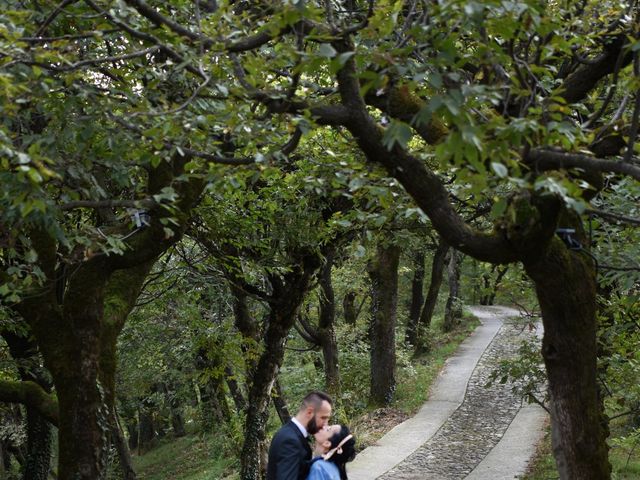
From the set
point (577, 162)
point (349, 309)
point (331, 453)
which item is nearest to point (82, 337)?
point (331, 453)

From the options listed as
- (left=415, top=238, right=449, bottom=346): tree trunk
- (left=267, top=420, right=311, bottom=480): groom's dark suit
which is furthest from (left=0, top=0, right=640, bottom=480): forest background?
(left=415, top=238, right=449, bottom=346): tree trunk

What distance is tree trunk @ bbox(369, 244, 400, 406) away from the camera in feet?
57.0

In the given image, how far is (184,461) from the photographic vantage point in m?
27.4

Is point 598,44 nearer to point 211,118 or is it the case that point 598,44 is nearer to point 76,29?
point 211,118

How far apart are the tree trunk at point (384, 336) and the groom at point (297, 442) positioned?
38.3ft

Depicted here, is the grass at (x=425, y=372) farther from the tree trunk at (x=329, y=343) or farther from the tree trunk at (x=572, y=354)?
the tree trunk at (x=572, y=354)

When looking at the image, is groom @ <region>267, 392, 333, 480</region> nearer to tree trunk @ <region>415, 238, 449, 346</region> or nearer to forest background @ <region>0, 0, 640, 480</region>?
forest background @ <region>0, 0, 640, 480</region>

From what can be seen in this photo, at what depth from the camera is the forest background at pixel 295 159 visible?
4.78 meters

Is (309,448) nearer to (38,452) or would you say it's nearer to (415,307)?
(38,452)

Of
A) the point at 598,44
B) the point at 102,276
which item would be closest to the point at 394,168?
the point at 598,44

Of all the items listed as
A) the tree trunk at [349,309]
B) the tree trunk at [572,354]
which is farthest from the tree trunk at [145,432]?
the tree trunk at [572,354]

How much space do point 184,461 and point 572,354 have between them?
24.2 metres

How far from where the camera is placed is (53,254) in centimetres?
766

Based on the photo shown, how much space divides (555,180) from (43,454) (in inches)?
494
